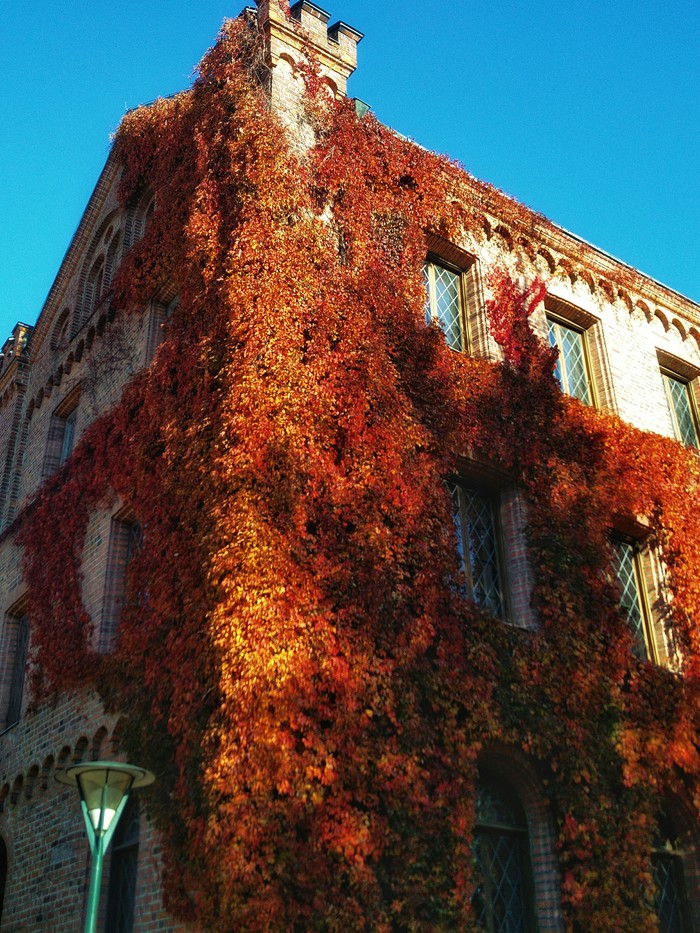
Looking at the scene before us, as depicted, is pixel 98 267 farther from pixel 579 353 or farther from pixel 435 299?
pixel 579 353

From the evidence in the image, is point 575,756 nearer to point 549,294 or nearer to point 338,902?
point 338,902

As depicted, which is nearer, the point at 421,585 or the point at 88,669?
the point at 421,585

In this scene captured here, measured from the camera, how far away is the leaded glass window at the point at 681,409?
54.7 feet

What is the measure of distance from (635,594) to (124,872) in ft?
24.4

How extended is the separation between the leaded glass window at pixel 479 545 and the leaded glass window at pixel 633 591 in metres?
1.80

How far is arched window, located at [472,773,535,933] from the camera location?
984 cm

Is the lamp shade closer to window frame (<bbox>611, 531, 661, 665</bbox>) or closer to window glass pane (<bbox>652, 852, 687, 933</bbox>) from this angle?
window glass pane (<bbox>652, 852, 687, 933</bbox>)

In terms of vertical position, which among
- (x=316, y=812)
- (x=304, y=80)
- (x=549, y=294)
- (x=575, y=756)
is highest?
(x=304, y=80)

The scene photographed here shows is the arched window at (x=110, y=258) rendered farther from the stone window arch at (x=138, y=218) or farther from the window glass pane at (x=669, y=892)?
the window glass pane at (x=669, y=892)

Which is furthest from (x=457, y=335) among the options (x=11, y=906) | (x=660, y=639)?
(x=11, y=906)

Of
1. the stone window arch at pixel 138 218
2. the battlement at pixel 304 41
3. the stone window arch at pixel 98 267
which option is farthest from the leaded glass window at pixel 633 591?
the stone window arch at pixel 98 267

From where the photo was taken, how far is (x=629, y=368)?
15836 millimetres

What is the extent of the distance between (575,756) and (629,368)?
741 cm

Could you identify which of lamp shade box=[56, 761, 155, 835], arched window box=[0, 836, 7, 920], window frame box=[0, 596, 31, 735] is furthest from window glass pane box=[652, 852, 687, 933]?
window frame box=[0, 596, 31, 735]
